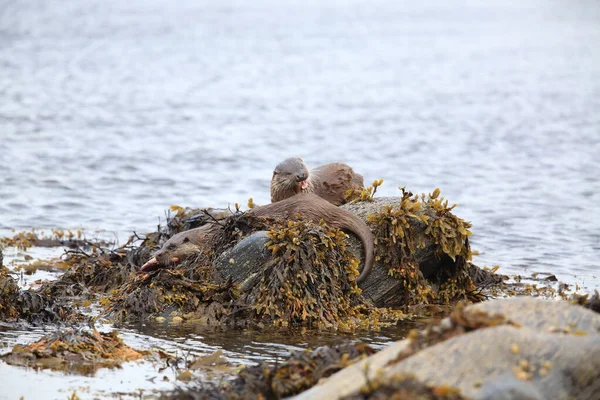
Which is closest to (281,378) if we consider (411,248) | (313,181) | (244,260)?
(244,260)

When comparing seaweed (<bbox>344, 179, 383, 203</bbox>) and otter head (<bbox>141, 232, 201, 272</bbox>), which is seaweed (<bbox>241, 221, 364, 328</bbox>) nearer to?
otter head (<bbox>141, 232, 201, 272</bbox>)

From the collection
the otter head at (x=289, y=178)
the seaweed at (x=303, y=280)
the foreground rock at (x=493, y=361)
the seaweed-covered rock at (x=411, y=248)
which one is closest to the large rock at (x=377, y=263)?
the seaweed-covered rock at (x=411, y=248)

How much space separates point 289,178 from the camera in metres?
7.79

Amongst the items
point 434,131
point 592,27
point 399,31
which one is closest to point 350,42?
point 399,31

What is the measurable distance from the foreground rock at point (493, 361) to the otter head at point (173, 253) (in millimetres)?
3310

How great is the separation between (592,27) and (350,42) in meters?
16.0

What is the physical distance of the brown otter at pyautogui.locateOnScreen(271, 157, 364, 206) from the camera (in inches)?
307

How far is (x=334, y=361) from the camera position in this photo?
4926mm

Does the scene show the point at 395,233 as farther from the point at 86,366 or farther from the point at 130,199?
the point at 130,199

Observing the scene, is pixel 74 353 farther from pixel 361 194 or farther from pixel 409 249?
pixel 361 194

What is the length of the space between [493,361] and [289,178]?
4.01 meters

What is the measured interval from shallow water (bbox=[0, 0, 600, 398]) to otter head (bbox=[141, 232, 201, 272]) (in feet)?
11.9

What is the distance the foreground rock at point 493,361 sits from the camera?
12.9ft

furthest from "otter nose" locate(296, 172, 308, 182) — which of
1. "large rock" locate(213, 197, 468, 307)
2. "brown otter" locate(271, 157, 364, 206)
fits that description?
"large rock" locate(213, 197, 468, 307)
